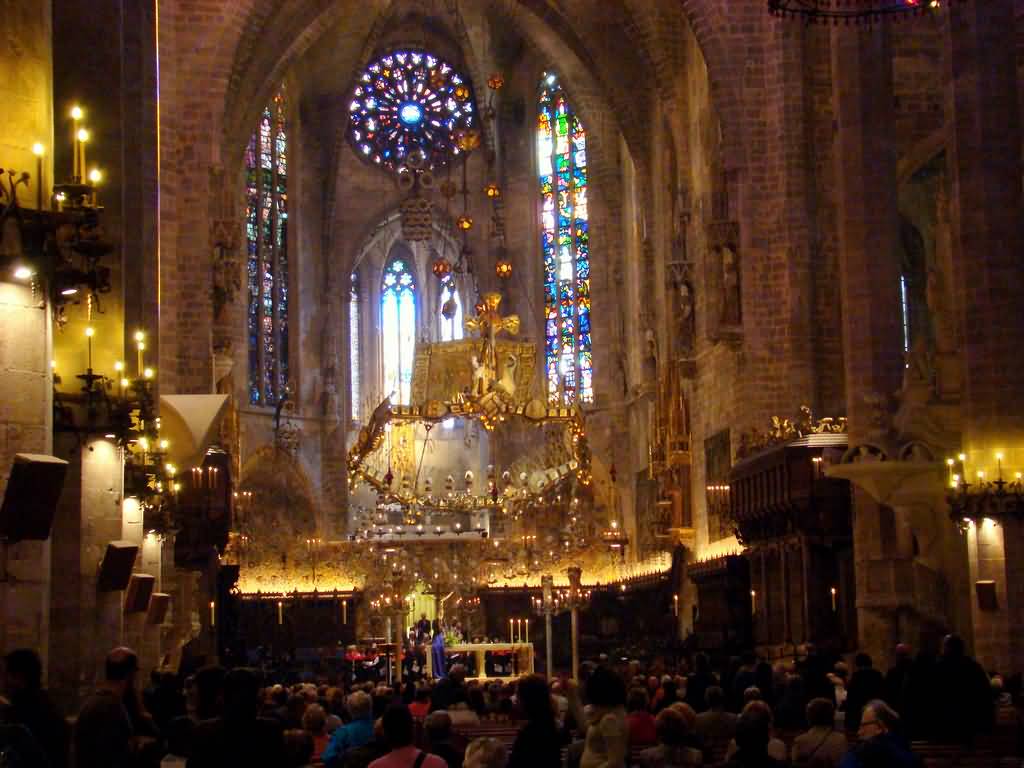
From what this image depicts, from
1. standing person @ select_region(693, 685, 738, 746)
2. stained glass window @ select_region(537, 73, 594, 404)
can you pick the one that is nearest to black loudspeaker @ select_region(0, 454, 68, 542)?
standing person @ select_region(693, 685, 738, 746)

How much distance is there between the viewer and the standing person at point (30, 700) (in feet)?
27.2

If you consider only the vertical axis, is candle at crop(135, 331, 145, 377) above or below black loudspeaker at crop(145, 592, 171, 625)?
above

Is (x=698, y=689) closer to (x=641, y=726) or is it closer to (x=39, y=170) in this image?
(x=641, y=726)

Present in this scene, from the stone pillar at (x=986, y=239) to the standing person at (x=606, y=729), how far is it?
41.4 feet

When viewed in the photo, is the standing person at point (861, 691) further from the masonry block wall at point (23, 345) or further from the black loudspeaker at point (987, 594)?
the black loudspeaker at point (987, 594)

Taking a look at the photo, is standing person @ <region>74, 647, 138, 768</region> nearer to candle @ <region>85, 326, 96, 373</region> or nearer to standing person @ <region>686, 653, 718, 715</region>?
candle @ <region>85, 326, 96, 373</region>

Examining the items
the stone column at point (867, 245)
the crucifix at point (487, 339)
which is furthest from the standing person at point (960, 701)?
the crucifix at point (487, 339)

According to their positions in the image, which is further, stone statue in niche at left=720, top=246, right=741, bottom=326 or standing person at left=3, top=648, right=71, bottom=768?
stone statue in niche at left=720, top=246, right=741, bottom=326

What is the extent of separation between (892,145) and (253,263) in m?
24.7

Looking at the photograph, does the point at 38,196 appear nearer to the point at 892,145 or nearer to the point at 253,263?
the point at 892,145

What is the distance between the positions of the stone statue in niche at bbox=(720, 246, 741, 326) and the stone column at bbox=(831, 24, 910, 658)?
269 inches

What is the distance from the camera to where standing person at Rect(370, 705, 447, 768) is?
7.66 meters

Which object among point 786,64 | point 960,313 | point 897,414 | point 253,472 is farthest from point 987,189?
point 253,472

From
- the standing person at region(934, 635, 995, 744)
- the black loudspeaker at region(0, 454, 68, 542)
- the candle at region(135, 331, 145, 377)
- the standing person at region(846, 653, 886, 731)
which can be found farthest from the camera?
the candle at region(135, 331, 145, 377)
